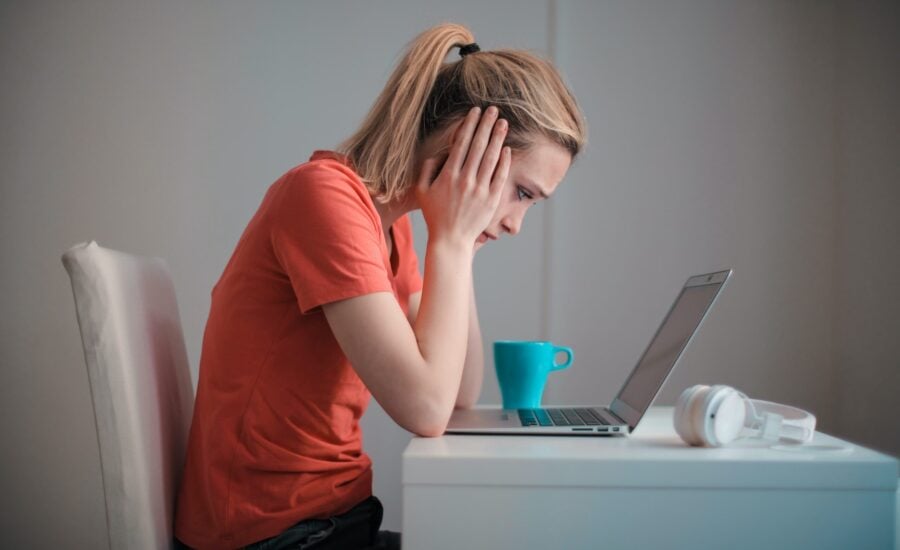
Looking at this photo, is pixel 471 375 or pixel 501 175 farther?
pixel 471 375

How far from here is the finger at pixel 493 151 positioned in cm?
103

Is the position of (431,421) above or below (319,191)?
below

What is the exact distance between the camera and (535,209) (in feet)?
6.80

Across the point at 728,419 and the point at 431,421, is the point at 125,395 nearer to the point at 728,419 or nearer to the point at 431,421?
the point at 431,421

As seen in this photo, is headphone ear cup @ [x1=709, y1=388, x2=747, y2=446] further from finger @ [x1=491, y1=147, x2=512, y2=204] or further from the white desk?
finger @ [x1=491, y1=147, x2=512, y2=204]

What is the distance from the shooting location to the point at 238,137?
2.06 meters

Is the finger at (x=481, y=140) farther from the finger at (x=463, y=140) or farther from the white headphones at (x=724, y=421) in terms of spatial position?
the white headphones at (x=724, y=421)

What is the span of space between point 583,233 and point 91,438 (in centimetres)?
136

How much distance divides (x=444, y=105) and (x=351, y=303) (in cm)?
37

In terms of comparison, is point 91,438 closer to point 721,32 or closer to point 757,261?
point 757,261

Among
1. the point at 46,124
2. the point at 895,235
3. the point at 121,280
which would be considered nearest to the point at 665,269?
the point at 895,235

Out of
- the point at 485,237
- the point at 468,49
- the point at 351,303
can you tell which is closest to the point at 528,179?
the point at 485,237

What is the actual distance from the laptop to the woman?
8 centimetres

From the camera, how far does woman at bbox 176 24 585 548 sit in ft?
2.82
